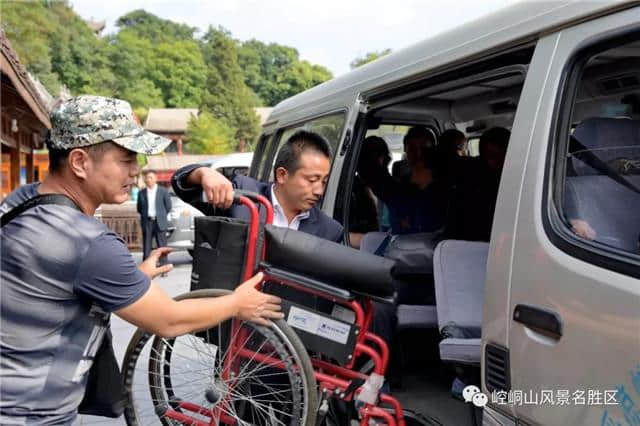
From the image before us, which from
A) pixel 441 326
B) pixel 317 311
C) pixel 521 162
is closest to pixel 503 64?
pixel 521 162

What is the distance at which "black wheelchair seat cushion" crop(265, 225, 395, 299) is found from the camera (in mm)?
2158

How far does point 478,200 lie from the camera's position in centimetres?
359

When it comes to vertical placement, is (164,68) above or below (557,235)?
above

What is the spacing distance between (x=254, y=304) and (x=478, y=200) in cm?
203

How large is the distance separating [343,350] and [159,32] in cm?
11163

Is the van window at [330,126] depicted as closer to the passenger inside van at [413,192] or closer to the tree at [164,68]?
the passenger inside van at [413,192]

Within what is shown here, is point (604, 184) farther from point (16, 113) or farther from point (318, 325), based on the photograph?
point (16, 113)

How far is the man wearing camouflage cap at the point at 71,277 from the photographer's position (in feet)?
5.20

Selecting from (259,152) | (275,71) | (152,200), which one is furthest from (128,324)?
(275,71)

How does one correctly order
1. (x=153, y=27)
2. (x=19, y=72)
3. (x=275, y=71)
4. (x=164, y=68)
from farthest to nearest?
(x=275, y=71) < (x=153, y=27) < (x=164, y=68) < (x=19, y=72)

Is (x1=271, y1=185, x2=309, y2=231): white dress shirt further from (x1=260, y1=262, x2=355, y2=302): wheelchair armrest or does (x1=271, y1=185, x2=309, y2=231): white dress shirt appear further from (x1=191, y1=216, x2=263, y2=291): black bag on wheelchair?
(x1=260, y1=262, x2=355, y2=302): wheelchair armrest

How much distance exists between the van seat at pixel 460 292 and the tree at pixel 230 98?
6399cm

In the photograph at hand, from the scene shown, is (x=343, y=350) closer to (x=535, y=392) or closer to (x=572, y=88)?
(x=535, y=392)

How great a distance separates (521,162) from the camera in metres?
1.87
